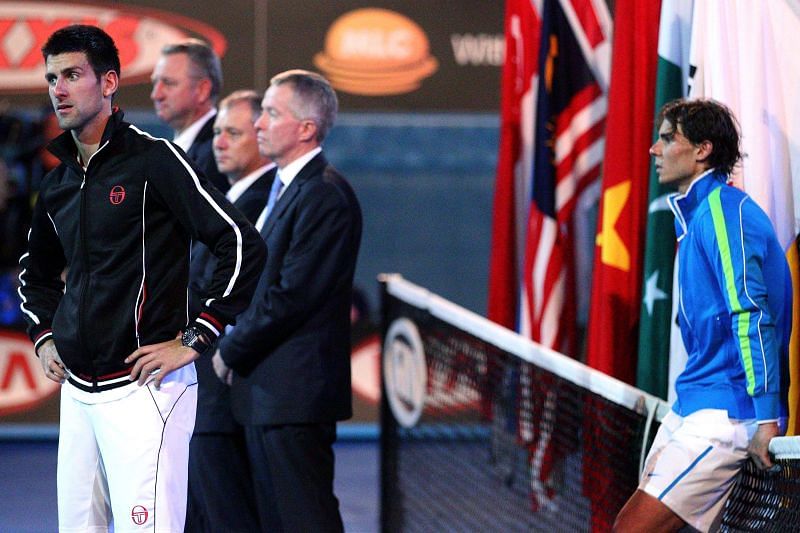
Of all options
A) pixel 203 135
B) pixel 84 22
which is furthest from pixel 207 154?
pixel 84 22

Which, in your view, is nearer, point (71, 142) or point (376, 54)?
point (71, 142)

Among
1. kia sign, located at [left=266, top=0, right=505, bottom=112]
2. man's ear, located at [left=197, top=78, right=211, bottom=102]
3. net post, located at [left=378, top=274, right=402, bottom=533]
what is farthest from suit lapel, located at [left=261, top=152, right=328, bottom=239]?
kia sign, located at [left=266, top=0, right=505, bottom=112]

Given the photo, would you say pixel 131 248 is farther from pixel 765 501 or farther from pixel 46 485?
pixel 46 485

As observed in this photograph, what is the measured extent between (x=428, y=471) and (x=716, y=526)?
7.49ft

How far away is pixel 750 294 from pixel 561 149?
2058 mm

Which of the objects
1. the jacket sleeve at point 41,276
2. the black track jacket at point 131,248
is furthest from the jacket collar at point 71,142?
the jacket sleeve at point 41,276

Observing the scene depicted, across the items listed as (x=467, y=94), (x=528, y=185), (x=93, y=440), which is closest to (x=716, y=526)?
(x=93, y=440)

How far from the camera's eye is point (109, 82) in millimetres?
3084

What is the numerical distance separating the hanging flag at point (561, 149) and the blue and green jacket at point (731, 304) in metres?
1.70

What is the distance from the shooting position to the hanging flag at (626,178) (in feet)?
14.2

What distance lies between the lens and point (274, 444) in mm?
4199

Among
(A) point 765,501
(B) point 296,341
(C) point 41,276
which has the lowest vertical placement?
(A) point 765,501

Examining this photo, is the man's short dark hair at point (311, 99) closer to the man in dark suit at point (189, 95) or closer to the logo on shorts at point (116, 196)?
the man in dark suit at point (189, 95)

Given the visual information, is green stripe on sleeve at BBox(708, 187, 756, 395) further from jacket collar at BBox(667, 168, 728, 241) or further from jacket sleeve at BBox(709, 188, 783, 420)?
jacket collar at BBox(667, 168, 728, 241)
